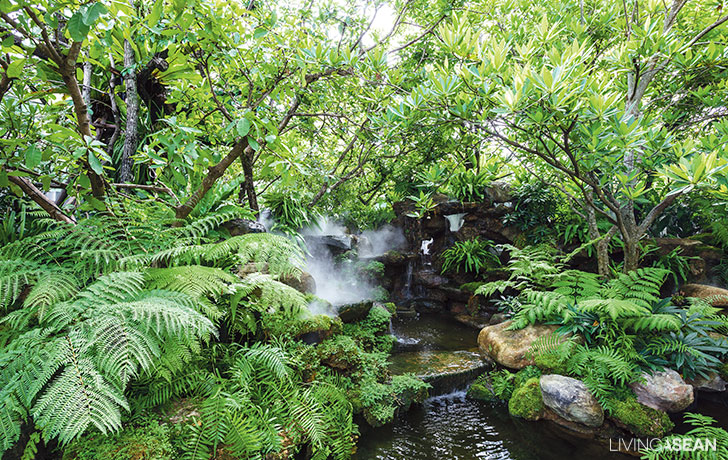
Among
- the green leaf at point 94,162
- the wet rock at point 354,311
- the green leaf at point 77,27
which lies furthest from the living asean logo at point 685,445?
the green leaf at point 77,27

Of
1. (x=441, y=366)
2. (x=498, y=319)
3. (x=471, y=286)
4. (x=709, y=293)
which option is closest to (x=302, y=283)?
(x=441, y=366)

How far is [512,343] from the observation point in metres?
3.71

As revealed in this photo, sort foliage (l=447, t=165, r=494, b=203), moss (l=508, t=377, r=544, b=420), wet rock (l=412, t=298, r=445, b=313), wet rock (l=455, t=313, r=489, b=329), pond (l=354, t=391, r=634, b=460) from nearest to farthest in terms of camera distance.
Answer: pond (l=354, t=391, r=634, b=460)
moss (l=508, t=377, r=544, b=420)
wet rock (l=455, t=313, r=489, b=329)
foliage (l=447, t=165, r=494, b=203)
wet rock (l=412, t=298, r=445, b=313)

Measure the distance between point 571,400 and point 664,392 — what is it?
79 cm

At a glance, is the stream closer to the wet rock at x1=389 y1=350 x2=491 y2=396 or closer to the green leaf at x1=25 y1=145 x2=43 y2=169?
the wet rock at x1=389 y1=350 x2=491 y2=396

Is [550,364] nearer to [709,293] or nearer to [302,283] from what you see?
[709,293]

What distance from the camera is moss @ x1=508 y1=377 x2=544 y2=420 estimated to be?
3055mm

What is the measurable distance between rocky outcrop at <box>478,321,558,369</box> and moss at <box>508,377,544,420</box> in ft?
0.94

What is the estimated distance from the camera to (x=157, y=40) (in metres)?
2.00

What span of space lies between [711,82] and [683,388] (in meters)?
3.47

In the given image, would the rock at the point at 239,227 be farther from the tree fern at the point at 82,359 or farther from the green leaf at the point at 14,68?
the green leaf at the point at 14,68

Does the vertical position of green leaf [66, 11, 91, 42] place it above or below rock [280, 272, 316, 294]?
above

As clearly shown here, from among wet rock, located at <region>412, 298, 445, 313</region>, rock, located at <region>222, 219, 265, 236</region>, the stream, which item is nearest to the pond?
the stream

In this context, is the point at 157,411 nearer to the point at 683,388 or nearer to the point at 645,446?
the point at 645,446
